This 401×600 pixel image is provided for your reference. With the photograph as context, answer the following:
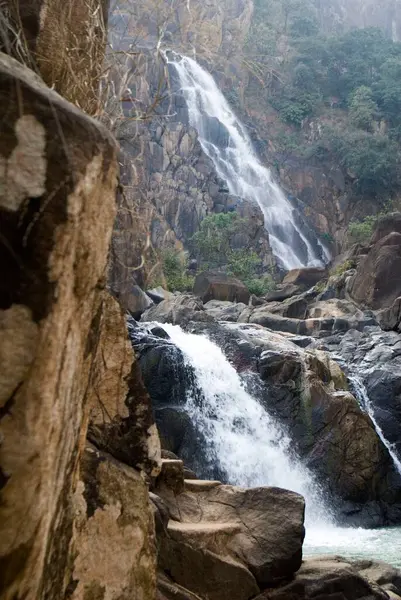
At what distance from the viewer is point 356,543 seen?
9594 mm

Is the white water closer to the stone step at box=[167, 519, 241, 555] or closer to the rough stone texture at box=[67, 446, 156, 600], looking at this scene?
the stone step at box=[167, 519, 241, 555]

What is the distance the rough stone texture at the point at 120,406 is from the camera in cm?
295

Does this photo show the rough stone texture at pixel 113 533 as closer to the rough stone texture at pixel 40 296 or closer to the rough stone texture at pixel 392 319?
the rough stone texture at pixel 40 296

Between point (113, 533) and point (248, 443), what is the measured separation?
9.78 metres

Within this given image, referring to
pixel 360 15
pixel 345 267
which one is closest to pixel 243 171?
pixel 345 267

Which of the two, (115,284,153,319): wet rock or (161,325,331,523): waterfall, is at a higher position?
(115,284,153,319): wet rock

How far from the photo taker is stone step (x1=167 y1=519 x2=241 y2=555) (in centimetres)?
435

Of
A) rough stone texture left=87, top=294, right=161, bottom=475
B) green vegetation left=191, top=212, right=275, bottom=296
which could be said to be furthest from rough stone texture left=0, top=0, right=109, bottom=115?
green vegetation left=191, top=212, right=275, bottom=296

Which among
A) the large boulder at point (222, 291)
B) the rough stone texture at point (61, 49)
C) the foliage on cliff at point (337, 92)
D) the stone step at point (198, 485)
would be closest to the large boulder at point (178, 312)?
the large boulder at point (222, 291)

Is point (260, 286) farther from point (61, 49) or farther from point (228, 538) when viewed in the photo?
point (61, 49)

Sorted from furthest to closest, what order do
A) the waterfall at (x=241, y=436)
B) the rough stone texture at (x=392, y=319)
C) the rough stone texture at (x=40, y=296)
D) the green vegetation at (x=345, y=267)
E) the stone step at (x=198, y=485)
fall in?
the green vegetation at (x=345, y=267), the rough stone texture at (x=392, y=319), the waterfall at (x=241, y=436), the stone step at (x=198, y=485), the rough stone texture at (x=40, y=296)

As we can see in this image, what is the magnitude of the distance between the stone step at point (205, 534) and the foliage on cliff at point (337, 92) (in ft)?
113

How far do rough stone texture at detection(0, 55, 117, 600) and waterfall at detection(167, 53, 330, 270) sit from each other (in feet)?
111

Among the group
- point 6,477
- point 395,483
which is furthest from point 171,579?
point 395,483
